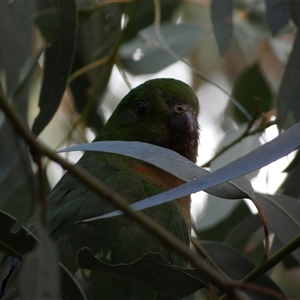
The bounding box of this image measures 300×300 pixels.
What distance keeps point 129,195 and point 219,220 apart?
0.40 metres

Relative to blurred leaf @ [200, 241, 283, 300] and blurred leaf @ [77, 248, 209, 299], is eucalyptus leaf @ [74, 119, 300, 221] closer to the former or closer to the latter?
blurred leaf @ [77, 248, 209, 299]

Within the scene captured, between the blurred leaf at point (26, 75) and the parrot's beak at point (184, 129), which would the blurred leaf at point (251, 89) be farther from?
the blurred leaf at point (26, 75)

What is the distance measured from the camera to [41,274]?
95 cm

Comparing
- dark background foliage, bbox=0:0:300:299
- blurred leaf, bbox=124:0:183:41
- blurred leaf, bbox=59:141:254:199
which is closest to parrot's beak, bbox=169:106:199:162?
dark background foliage, bbox=0:0:300:299

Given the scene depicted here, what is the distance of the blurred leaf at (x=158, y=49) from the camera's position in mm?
2686

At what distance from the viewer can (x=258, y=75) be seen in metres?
2.73

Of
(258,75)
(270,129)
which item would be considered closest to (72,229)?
(270,129)

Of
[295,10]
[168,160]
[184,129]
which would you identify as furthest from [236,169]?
[184,129]

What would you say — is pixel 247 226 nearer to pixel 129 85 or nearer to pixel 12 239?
pixel 129 85

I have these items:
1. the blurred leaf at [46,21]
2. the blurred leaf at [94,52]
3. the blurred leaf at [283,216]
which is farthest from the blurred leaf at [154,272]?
the blurred leaf at [94,52]

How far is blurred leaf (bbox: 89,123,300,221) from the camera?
45.6 inches

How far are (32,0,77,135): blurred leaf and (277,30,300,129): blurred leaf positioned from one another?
2.06ft

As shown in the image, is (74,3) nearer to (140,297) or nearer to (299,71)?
(299,71)

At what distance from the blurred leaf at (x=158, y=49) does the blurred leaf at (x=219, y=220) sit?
67 centimetres
